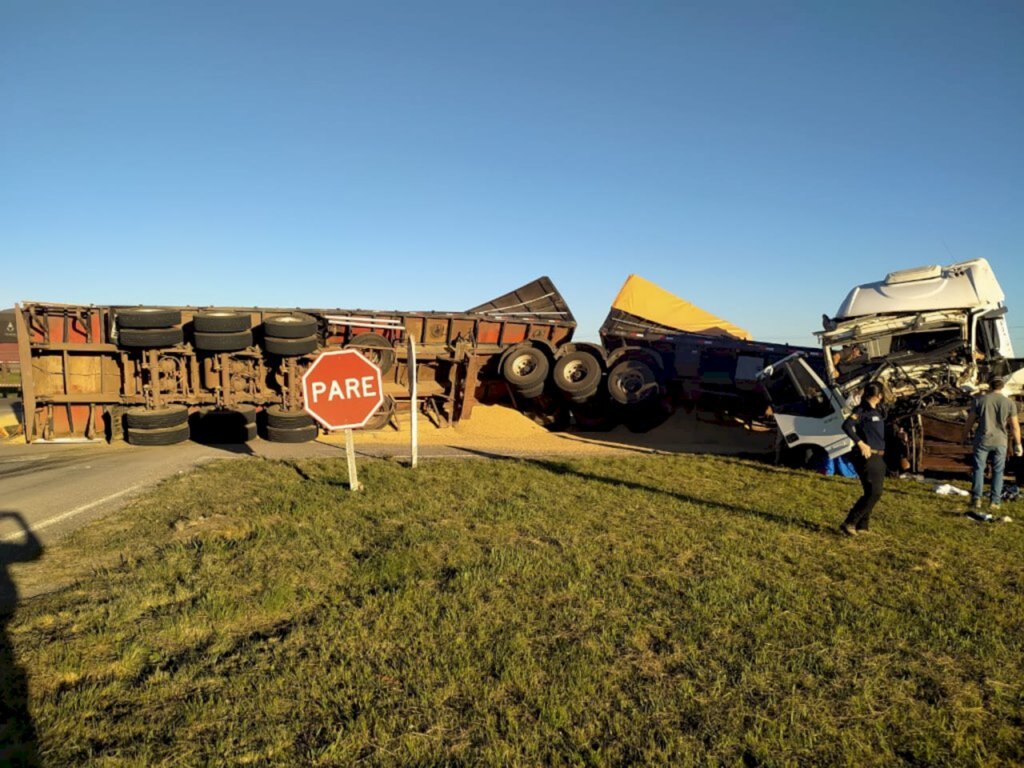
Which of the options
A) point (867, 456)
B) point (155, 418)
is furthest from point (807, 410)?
point (155, 418)

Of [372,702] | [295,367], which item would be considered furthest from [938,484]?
[295,367]

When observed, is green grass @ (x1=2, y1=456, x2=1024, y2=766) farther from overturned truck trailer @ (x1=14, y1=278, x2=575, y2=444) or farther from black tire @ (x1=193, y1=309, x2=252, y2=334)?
black tire @ (x1=193, y1=309, x2=252, y2=334)

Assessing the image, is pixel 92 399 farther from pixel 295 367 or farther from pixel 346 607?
pixel 346 607

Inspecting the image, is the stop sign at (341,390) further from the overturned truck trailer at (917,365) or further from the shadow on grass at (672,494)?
the overturned truck trailer at (917,365)

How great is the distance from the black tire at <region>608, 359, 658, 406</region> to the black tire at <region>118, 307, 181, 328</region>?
9.29 metres

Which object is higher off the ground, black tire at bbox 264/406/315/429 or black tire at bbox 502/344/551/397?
black tire at bbox 502/344/551/397

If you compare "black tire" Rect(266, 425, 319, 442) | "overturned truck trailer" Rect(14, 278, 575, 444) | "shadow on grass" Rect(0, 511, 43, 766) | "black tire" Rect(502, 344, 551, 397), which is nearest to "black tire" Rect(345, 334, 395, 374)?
"overturned truck trailer" Rect(14, 278, 575, 444)

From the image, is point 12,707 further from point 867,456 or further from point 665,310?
point 665,310

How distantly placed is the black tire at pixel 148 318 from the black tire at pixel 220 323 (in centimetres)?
39

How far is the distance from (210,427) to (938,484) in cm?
1251

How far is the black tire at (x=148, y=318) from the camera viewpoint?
11.5m

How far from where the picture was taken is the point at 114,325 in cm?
1211

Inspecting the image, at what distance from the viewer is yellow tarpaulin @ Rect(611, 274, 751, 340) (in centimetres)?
1772

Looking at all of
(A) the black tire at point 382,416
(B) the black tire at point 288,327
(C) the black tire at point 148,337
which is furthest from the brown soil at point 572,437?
(C) the black tire at point 148,337
